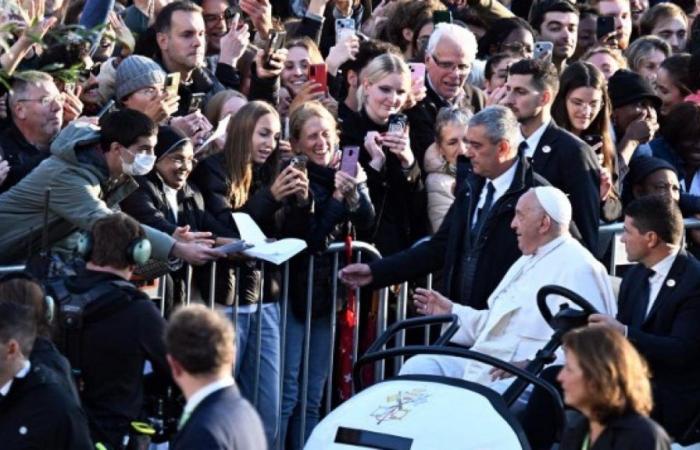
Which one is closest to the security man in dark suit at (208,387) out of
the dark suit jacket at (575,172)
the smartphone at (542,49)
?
the dark suit jacket at (575,172)

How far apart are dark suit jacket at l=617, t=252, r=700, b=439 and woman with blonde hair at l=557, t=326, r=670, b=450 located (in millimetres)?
1628

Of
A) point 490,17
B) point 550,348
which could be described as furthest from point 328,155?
point 490,17

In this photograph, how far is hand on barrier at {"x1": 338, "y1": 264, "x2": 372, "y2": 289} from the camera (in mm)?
10625

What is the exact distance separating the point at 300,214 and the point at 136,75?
127 cm

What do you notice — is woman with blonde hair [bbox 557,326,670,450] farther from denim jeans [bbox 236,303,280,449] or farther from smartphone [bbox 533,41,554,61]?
smartphone [bbox 533,41,554,61]

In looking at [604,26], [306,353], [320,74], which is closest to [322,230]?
[306,353]

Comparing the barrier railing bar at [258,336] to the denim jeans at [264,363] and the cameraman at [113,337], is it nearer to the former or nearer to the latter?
the denim jeans at [264,363]

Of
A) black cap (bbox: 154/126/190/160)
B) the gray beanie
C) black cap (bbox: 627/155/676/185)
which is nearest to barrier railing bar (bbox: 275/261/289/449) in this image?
black cap (bbox: 154/126/190/160)

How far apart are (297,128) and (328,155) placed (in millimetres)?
249

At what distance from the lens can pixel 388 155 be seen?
11305 millimetres

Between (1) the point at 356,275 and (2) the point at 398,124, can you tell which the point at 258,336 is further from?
(2) the point at 398,124

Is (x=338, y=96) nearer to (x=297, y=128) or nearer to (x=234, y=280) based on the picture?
(x=297, y=128)

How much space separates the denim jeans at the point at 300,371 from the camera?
1077cm

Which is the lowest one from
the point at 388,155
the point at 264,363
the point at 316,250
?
the point at 264,363
